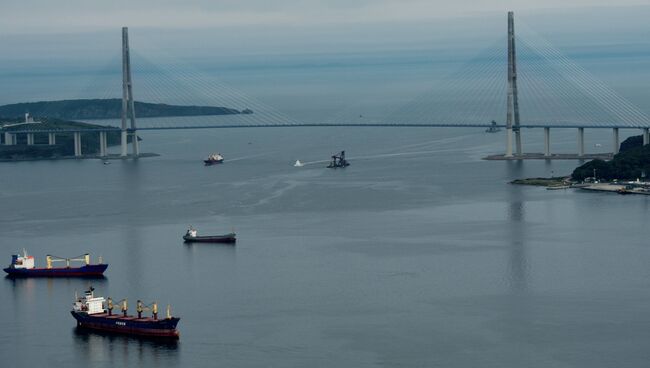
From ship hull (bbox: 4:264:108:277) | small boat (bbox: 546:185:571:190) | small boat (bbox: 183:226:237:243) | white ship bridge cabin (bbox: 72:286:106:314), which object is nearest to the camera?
white ship bridge cabin (bbox: 72:286:106:314)

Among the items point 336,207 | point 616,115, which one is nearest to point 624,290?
point 336,207

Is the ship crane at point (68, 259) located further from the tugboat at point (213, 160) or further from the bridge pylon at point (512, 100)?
the bridge pylon at point (512, 100)

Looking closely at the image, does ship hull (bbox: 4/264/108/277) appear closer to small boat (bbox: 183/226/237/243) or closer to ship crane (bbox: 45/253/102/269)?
ship crane (bbox: 45/253/102/269)

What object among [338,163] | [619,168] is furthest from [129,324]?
[338,163]

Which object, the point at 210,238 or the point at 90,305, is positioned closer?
the point at 90,305

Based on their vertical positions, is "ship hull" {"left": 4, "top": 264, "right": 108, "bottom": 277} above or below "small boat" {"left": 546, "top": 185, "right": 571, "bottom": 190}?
below

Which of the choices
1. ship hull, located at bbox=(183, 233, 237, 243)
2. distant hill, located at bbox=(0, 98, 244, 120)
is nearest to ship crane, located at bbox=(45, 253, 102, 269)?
ship hull, located at bbox=(183, 233, 237, 243)

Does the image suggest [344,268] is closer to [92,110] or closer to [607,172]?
[607,172]
